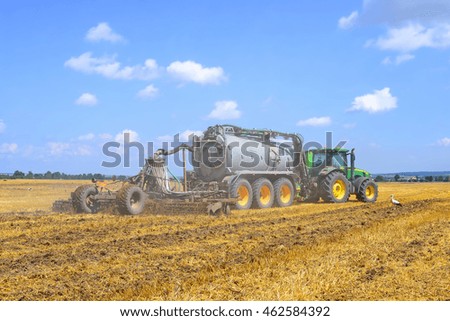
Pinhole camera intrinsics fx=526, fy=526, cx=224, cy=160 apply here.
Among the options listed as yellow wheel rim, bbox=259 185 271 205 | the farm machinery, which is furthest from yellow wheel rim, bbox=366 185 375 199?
yellow wheel rim, bbox=259 185 271 205

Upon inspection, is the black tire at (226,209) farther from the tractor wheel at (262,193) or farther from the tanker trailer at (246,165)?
the tractor wheel at (262,193)

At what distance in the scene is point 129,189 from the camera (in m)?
16.3

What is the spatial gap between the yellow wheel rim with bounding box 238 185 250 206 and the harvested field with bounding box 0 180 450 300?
159 inches

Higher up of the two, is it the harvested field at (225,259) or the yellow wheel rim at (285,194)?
the yellow wheel rim at (285,194)

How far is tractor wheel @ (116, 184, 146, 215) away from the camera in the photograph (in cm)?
1613

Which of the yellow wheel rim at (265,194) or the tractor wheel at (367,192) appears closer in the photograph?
the yellow wheel rim at (265,194)

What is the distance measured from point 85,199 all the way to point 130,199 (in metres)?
1.73

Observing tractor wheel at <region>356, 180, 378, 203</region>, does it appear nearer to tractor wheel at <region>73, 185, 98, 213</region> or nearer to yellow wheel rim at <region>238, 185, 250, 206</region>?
yellow wheel rim at <region>238, 185, 250, 206</region>

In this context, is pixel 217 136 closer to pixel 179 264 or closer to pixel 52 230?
pixel 52 230

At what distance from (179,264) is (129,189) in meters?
8.43

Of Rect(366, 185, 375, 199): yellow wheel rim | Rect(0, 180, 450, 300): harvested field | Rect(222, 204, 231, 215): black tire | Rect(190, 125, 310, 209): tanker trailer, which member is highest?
Rect(190, 125, 310, 209): tanker trailer

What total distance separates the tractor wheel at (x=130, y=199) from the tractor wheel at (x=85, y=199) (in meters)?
1.34

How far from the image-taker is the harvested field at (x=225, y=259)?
6543 millimetres

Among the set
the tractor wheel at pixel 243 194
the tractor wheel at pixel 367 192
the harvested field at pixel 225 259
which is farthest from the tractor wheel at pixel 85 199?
the tractor wheel at pixel 367 192
